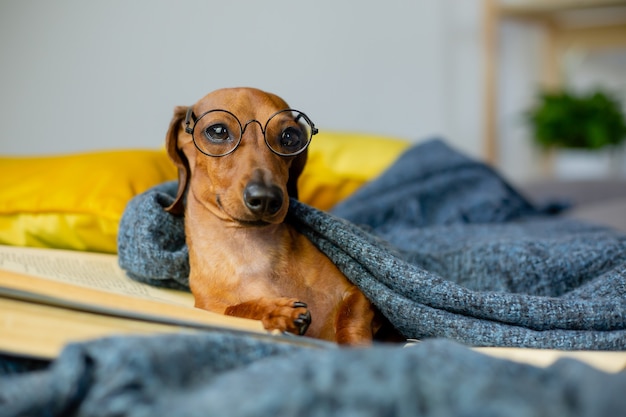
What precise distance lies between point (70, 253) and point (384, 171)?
106 centimetres

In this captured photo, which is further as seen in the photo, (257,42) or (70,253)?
(257,42)

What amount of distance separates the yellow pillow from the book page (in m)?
0.06

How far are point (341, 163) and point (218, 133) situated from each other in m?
1.18

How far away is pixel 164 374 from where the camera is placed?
641 mm

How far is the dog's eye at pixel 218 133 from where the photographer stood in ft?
3.71

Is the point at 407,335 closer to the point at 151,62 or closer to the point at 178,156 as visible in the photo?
the point at 178,156

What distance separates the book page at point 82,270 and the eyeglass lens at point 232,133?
25 centimetres

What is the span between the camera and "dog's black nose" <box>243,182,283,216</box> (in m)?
1.03

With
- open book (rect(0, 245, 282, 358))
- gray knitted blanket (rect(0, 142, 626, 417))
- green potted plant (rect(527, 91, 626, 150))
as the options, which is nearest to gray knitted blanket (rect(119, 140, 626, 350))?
gray knitted blanket (rect(0, 142, 626, 417))

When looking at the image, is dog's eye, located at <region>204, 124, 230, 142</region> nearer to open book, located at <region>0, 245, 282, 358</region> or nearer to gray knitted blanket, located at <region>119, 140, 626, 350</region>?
gray knitted blanket, located at <region>119, 140, 626, 350</region>

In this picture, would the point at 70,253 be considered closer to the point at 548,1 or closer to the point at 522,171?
the point at 548,1

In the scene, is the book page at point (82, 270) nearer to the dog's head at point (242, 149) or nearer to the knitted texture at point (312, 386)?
the dog's head at point (242, 149)

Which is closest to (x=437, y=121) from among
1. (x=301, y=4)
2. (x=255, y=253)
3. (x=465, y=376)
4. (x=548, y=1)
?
(x=548, y=1)

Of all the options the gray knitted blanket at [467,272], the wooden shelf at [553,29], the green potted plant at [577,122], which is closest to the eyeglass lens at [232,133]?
the gray knitted blanket at [467,272]
